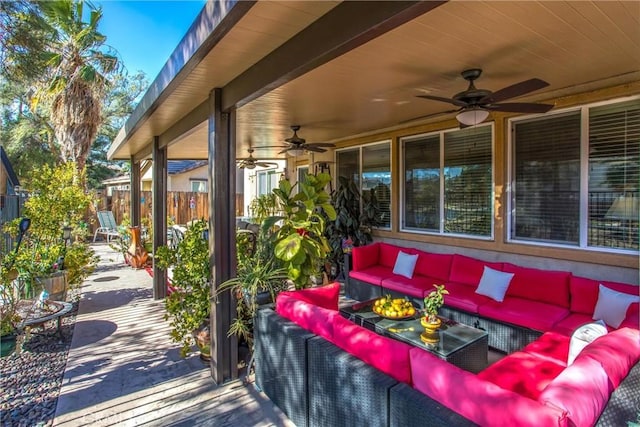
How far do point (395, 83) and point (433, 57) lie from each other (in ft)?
2.29

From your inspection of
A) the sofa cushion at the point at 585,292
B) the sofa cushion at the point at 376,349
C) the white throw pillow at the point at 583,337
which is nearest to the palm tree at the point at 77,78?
the sofa cushion at the point at 376,349

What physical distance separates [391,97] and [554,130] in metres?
2.02

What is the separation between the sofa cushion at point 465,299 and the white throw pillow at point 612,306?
1011 millimetres

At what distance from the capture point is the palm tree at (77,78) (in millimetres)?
8141

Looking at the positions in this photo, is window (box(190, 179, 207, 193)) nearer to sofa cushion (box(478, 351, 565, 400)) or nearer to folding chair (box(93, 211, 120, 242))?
folding chair (box(93, 211, 120, 242))

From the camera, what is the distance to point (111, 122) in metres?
18.6

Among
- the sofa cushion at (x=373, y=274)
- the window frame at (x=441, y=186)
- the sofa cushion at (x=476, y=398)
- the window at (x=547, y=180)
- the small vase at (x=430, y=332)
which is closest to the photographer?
the sofa cushion at (x=476, y=398)

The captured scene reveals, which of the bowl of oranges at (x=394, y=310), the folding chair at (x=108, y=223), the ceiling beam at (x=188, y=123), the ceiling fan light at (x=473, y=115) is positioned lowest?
the bowl of oranges at (x=394, y=310)

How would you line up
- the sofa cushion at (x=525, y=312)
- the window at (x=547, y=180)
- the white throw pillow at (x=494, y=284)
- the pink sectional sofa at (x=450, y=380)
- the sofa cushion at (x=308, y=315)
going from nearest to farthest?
the pink sectional sofa at (x=450, y=380) → the sofa cushion at (x=308, y=315) → the sofa cushion at (x=525, y=312) → the white throw pillow at (x=494, y=284) → the window at (x=547, y=180)

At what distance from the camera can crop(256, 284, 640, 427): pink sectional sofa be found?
4.86 feet

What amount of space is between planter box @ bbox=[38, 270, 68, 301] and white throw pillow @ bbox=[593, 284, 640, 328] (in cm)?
661

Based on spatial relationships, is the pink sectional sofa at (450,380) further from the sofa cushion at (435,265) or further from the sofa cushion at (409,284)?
the sofa cushion at (435,265)

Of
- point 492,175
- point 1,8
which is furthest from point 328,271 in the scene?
point 1,8

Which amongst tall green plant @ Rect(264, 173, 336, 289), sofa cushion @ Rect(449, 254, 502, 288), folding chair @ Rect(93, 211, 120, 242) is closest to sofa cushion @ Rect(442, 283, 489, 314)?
sofa cushion @ Rect(449, 254, 502, 288)
